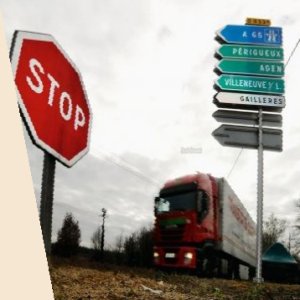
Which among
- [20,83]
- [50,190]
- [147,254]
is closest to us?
[20,83]

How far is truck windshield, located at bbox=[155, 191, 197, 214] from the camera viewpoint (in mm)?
12992

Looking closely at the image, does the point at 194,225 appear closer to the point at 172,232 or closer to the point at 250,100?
the point at 172,232

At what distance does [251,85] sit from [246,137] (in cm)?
152

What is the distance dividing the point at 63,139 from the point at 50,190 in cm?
32

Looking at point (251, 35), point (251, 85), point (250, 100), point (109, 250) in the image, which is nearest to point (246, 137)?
point (250, 100)

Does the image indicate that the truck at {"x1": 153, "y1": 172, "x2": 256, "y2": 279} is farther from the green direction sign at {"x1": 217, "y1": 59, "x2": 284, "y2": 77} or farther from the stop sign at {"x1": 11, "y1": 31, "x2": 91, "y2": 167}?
the stop sign at {"x1": 11, "y1": 31, "x2": 91, "y2": 167}

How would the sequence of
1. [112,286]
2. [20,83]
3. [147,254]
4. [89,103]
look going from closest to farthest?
[20,83]
[89,103]
[112,286]
[147,254]

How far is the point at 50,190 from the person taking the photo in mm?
2375

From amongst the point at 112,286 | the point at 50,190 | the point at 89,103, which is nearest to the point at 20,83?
the point at 50,190

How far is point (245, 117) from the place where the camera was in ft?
37.1

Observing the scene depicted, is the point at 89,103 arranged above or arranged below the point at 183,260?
above

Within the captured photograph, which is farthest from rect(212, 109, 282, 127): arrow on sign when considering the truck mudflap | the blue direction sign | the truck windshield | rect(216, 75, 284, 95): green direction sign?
the truck mudflap

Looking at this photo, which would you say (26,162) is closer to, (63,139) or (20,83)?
(63,139)

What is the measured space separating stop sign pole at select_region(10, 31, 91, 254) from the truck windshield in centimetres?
1048
